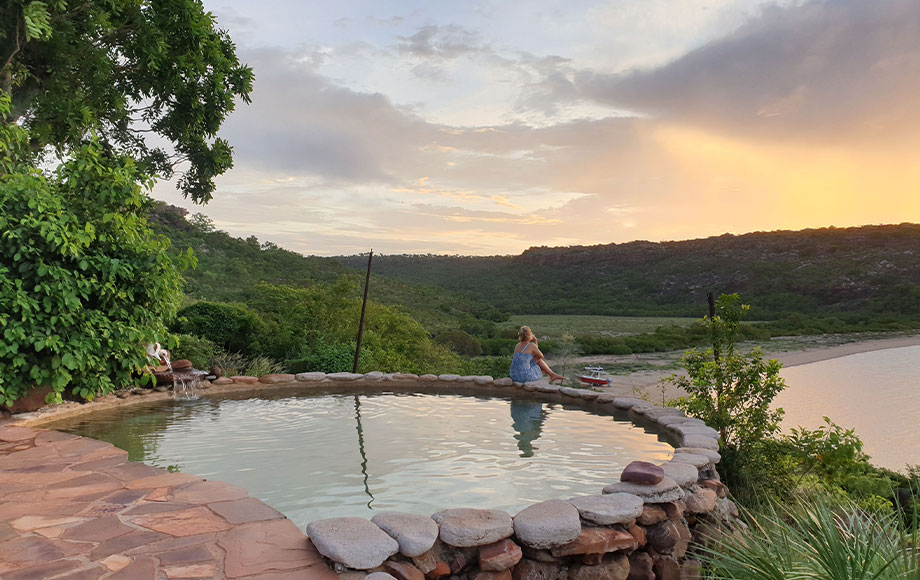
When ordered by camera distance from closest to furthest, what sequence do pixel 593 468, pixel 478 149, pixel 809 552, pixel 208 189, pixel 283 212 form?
pixel 809 552 → pixel 593 468 → pixel 208 189 → pixel 478 149 → pixel 283 212

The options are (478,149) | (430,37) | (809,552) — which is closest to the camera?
(809,552)

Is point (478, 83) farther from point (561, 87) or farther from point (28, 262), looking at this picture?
point (28, 262)

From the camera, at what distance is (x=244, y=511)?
3285 millimetres

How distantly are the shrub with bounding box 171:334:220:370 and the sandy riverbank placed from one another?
8092mm

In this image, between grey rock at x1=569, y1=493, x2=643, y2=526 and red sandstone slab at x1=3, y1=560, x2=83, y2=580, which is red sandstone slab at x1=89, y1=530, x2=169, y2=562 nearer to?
red sandstone slab at x1=3, y1=560, x2=83, y2=580

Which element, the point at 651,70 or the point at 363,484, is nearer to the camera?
the point at 363,484

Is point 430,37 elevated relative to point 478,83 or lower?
elevated

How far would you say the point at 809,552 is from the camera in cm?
255

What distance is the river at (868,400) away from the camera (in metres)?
9.36

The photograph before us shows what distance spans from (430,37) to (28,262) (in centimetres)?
838

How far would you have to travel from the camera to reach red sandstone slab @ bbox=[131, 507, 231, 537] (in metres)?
2.95

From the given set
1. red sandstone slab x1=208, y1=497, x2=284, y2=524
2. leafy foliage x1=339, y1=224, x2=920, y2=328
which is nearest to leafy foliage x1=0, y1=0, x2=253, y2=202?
red sandstone slab x1=208, y1=497, x2=284, y2=524

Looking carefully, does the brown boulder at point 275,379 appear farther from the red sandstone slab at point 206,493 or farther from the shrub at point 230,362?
the red sandstone slab at point 206,493

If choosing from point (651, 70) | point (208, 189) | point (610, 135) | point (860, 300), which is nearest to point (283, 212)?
point (208, 189)
